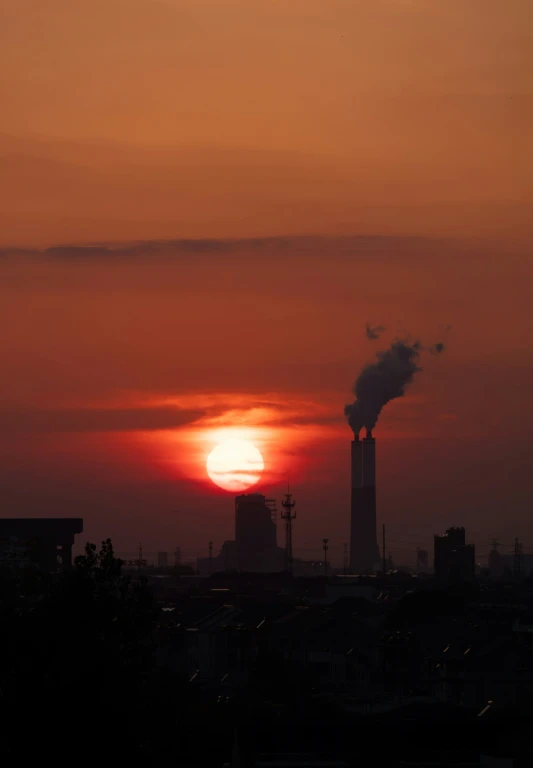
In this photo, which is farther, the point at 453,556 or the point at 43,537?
the point at 453,556

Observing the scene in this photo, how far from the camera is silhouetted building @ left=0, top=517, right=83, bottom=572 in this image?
94.7 metres

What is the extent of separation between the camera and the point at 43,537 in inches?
3922

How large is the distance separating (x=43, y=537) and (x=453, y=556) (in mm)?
56528

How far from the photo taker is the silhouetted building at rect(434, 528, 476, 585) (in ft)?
458

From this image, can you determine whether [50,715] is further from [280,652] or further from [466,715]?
[280,652]

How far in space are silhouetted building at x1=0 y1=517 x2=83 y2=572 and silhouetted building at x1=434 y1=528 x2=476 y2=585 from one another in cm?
4450

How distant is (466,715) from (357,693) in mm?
14035

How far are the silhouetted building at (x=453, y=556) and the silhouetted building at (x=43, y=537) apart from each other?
1752 inches

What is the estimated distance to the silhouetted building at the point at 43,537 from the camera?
94.7m

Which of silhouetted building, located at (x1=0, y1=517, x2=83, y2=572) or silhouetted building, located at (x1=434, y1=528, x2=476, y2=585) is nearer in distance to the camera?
silhouetted building, located at (x1=0, y1=517, x2=83, y2=572)

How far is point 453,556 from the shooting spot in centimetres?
14525

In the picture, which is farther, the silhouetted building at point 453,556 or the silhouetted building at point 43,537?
the silhouetted building at point 453,556

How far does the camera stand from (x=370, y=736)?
40875mm

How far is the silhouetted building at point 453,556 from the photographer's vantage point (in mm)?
139750
